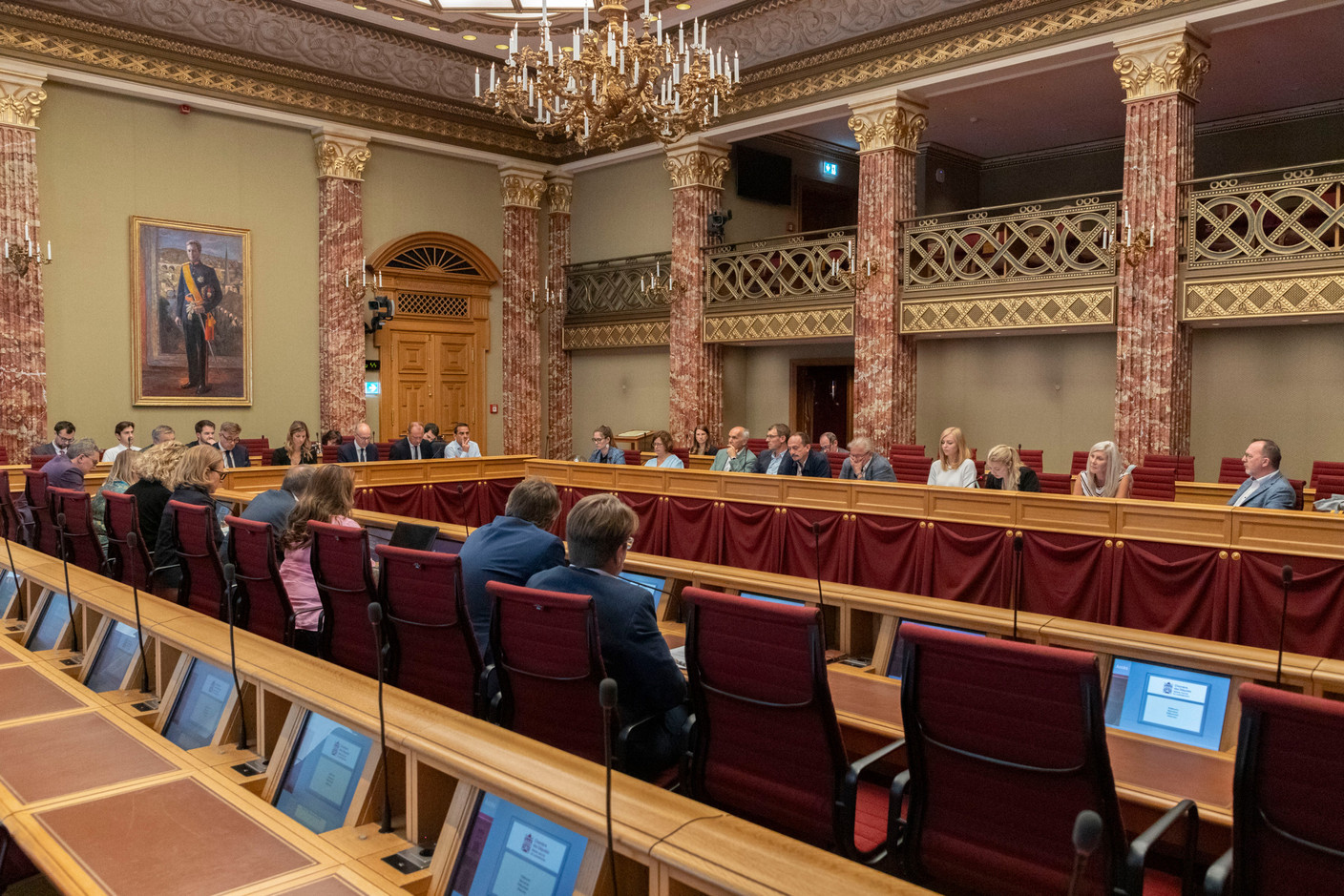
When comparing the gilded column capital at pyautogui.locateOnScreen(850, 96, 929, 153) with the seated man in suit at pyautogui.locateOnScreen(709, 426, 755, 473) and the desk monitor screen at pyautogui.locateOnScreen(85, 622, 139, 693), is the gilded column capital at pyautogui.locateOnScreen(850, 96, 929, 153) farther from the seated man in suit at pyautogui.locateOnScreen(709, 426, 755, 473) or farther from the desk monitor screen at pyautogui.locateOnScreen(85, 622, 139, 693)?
the desk monitor screen at pyautogui.locateOnScreen(85, 622, 139, 693)

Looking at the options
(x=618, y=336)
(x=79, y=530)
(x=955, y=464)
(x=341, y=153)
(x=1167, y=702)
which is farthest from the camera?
(x=618, y=336)

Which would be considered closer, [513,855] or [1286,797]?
[1286,797]

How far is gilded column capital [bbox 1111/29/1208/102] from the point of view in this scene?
948 centimetres

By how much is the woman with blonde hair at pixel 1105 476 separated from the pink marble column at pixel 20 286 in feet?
35.4

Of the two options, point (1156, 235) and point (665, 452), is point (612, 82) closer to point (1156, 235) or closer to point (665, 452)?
point (665, 452)

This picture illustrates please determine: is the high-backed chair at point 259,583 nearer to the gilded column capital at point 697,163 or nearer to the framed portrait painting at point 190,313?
the framed portrait painting at point 190,313

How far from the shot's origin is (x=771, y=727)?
2295 millimetres

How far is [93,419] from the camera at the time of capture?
38.0ft

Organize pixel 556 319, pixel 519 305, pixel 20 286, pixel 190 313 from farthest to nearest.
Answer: pixel 556 319
pixel 519 305
pixel 190 313
pixel 20 286

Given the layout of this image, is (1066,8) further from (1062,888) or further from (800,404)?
(1062,888)

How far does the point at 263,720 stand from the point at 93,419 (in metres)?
10.6

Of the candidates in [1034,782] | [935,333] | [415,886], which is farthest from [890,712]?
[935,333]

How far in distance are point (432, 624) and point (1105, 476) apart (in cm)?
530

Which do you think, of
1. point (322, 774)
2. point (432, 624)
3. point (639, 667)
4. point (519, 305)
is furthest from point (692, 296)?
point (322, 774)
